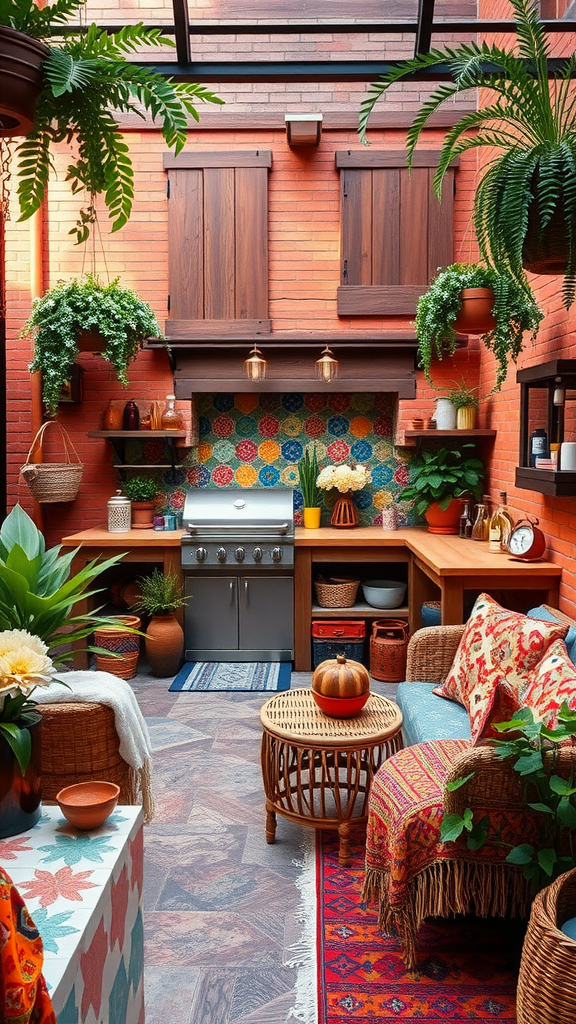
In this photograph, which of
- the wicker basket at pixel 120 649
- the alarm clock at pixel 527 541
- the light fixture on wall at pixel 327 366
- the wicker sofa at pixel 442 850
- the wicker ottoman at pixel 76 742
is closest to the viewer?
the wicker sofa at pixel 442 850

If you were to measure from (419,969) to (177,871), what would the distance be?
3.15 ft

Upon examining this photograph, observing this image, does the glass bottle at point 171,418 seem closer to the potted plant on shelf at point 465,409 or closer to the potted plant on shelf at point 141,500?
the potted plant on shelf at point 141,500

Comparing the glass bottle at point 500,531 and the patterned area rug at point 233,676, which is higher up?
the glass bottle at point 500,531

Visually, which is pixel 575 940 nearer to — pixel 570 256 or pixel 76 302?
pixel 570 256

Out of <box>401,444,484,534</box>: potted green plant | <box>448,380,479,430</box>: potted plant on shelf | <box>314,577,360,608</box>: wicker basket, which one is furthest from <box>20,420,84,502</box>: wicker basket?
<box>448,380,479,430</box>: potted plant on shelf

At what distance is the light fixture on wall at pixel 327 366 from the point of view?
18.6 ft

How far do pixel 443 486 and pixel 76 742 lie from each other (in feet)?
11.8

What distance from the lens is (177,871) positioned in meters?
2.99

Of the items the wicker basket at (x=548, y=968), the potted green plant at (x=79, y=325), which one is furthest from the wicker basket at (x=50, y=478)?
the wicker basket at (x=548, y=968)

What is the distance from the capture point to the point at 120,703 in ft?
8.83

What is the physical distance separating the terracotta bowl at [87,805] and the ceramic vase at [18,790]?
0.18ft

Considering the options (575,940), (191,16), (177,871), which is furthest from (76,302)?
(575,940)

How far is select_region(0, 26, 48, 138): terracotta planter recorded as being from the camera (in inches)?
57.9

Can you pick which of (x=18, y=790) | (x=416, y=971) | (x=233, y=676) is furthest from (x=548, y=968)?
(x=233, y=676)
